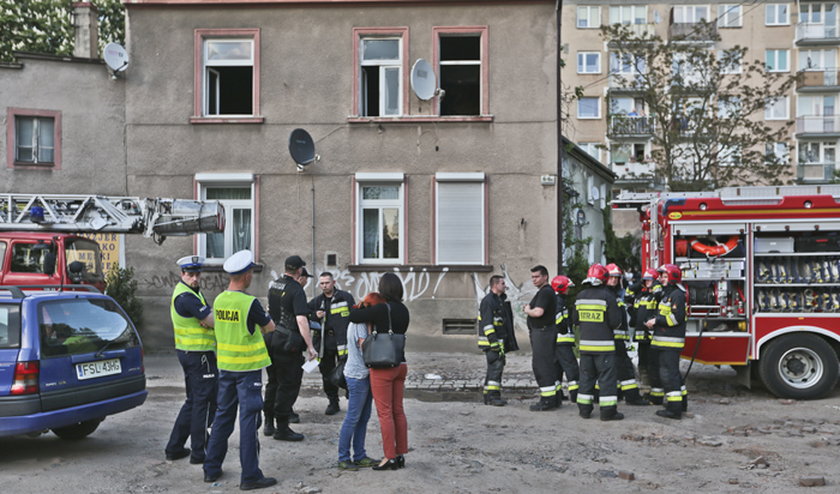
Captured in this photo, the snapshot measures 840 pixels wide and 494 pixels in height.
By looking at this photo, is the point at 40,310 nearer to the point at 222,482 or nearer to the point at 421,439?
the point at 222,482

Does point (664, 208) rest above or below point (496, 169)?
below

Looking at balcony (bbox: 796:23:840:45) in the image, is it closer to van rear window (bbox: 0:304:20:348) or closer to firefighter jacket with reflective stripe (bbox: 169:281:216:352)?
firefighter jacket with reflective stripe (bbox: 169:281:216:352)

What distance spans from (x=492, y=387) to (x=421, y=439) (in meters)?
2.12

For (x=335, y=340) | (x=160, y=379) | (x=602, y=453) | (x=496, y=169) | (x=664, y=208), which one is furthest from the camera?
(x=496, y=169)

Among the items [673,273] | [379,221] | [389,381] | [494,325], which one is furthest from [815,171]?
[389,381]

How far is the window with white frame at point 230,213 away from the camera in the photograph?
15.1 meters

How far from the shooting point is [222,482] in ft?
19.9

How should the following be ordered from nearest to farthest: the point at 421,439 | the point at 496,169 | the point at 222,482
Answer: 1. the point at 222,482
2. the point at 421,439
3. the point at 496,169

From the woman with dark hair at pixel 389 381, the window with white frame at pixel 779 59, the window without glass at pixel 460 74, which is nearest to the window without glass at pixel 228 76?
the window without glass at pixel 460 74

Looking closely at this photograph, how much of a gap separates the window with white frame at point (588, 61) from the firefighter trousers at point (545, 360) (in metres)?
38.6

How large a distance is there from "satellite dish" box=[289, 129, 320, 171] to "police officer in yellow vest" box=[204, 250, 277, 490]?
29.0ft

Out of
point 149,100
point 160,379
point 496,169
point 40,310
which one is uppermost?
point 149,100

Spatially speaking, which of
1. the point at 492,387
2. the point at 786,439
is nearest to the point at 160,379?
the point at 492,387

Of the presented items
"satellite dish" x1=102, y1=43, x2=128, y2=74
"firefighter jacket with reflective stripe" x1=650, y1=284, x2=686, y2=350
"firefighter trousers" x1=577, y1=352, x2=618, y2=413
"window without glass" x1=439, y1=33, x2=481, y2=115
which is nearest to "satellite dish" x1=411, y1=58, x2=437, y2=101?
"window without glass" x1=439, y1=33, x2=481, y2=115
